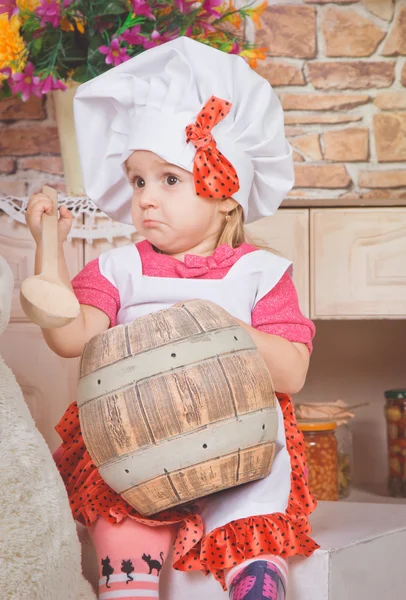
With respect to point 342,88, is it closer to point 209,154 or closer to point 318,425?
point 318,425

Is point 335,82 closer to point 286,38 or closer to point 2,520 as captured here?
point 286,38

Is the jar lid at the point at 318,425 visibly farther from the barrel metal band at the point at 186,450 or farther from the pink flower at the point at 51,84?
the barrel metal band at the point at 186,450

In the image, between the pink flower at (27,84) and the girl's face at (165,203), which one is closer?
the girl's face at (165,203)

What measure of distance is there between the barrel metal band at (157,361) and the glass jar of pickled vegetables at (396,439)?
3.66ft

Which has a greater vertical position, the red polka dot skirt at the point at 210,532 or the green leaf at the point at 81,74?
the green leaf at the point at 81,74

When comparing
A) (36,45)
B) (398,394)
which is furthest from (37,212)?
(398,394)

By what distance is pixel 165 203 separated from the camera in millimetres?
1028

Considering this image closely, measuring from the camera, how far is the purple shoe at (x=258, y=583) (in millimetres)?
838

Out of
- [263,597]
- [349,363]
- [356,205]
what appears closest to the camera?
[263,597]

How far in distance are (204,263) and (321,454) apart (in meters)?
0.86

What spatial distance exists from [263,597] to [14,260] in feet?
3.40

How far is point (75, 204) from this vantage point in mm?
1616

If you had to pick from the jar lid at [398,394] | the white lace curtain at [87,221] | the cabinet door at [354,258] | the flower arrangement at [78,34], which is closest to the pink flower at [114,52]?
the flower arrangement at [78,34]

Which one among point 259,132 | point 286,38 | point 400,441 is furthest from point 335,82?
point 259,132
